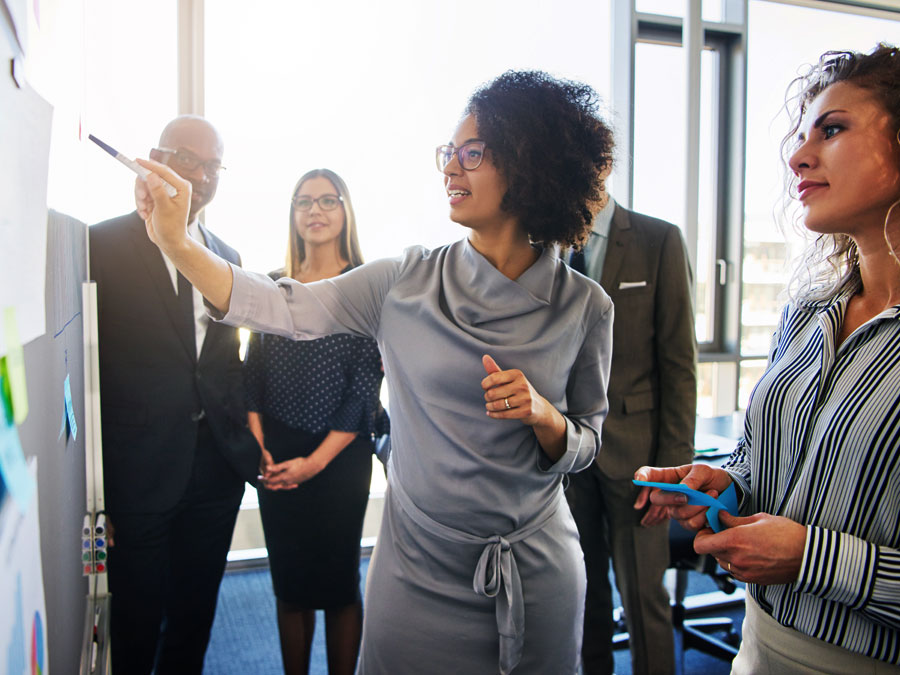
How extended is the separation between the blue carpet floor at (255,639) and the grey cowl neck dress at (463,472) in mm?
1446

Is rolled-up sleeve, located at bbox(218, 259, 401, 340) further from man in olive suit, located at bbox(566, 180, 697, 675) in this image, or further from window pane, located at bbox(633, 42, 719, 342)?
window pane, located at bbox(633, 42, 719, 342)

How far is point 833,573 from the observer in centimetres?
81

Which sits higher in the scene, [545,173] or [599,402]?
[545,173]

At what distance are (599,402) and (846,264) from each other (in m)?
0.51

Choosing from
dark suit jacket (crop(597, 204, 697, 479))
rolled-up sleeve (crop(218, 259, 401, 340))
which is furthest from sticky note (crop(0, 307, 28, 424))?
dark suit jacket (crop(597, 204, 697, 479))

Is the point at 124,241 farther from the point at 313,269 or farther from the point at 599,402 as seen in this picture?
the point at 599,402

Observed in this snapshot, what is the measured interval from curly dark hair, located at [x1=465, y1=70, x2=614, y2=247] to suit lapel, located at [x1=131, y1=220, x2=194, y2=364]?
90 cm

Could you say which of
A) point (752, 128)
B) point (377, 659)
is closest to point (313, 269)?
point (377, 659)

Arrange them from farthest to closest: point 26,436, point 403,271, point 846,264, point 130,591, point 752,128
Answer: point 752,128 < point 130,591 < point 403,271 < point 846,264 < point 26,436

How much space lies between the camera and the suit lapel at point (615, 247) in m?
1.86

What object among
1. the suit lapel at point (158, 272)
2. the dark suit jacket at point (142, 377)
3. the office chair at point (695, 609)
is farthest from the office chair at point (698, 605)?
the suit lapel at point (158, 272)

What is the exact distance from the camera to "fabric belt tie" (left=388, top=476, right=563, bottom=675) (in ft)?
3.71

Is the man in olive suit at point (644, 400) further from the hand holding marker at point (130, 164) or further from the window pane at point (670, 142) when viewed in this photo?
the window pane at point (670, 142)

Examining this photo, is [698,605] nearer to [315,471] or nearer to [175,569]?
[315,471]
